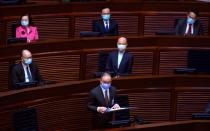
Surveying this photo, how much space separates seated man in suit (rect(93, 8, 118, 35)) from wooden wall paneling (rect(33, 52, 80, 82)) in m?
0.53

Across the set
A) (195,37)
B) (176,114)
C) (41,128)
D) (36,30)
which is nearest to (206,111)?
(176,114)

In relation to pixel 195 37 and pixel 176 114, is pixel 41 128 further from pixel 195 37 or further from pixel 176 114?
pixel 195 37

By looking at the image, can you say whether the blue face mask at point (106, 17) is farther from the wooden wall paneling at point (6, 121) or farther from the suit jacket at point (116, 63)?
the wooden wall paneling at point (6, 121)

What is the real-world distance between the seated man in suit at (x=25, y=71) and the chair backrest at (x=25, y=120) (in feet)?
1.73

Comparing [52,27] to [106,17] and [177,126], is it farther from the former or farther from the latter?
[177,126]

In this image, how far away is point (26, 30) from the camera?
17.9 ft

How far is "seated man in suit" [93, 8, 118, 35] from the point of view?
18.8ft

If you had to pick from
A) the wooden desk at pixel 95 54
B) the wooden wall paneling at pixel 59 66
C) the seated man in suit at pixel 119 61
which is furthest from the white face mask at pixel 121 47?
the wooden wall paneling at pixel 59 66

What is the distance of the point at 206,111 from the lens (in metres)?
4.95

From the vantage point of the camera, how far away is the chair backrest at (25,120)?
14.0 ft

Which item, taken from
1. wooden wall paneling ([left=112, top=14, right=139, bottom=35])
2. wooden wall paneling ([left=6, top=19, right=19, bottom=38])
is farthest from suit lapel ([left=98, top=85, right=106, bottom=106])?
wooden wall paneling ([left=112, top=14, right=139, bottom=35])

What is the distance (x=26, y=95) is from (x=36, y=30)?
3.84 feet

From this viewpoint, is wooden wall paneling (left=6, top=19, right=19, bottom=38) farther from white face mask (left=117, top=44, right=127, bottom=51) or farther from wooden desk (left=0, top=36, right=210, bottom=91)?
white face mask (left=117, top=44, right=127, bottom=51)

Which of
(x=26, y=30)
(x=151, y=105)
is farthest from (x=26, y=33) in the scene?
(x=151, y=105)
